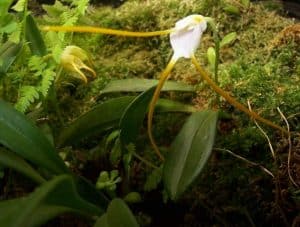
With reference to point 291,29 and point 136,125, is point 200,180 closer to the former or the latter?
point 136,125

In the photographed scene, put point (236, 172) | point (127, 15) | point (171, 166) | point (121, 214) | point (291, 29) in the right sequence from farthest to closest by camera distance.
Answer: point (127, 15) → point (291, 29) → point (236, 172) → point (171, 166) → point (121, 214)

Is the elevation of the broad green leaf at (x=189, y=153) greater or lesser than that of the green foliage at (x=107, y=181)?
greater

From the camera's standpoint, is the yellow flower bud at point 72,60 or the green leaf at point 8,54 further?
the yellow flower bud at point 72,60

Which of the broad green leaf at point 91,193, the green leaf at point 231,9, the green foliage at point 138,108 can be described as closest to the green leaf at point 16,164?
the green foliage at point 138,108

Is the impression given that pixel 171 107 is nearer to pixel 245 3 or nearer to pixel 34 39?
pixel 34 39

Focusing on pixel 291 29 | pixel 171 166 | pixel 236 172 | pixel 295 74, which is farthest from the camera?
pixel 291 29

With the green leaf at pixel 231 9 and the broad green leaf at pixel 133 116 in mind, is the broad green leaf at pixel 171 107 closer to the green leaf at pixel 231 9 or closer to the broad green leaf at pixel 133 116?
the broad green leaf at pixel 133 116

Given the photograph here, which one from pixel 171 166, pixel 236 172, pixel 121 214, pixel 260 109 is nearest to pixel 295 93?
pixel 260 109
